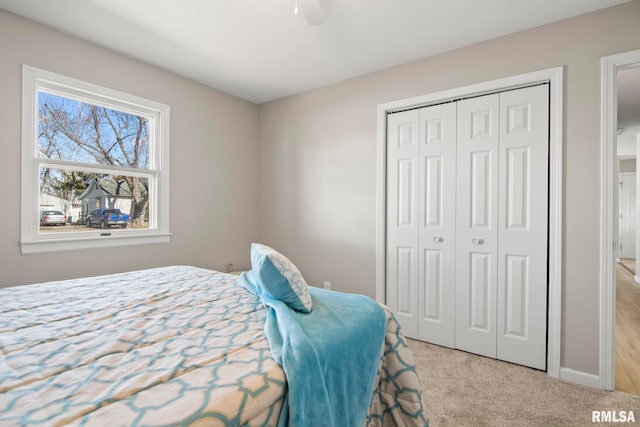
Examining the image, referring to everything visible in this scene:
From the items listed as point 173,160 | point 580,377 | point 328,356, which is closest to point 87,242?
point 173,160

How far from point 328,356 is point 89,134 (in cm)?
292

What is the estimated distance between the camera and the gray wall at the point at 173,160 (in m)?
2.24

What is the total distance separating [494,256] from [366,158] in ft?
4.93

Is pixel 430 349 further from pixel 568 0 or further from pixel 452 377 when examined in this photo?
pixel 568 0

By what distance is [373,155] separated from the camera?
3.19m

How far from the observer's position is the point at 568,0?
6.75ft

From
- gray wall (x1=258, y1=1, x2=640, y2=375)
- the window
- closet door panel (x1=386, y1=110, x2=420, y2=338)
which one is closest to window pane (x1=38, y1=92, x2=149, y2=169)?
the window

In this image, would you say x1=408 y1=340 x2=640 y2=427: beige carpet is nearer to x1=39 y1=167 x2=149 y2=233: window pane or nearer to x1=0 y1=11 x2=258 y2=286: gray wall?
x1=0 y1=11 x2=258 y2=286: gray wall

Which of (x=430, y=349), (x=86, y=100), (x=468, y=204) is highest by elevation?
(x=86, y=100)

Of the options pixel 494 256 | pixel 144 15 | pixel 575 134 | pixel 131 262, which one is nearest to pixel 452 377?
pixel 494 256

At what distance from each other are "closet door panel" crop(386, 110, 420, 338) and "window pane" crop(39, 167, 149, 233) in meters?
2.48

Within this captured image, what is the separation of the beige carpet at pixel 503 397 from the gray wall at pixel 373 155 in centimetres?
25

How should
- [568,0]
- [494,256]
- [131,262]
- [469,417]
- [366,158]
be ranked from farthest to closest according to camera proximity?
[366,158]
[131,262]
[494,256]
[568,0]
[469,417]

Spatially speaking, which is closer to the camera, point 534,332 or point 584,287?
point 584,287
